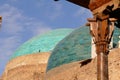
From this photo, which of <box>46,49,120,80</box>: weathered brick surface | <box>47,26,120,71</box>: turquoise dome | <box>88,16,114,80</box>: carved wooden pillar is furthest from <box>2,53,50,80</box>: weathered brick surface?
<box>88,16,114,80</box>: carved wooden pillar

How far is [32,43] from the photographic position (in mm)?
44688

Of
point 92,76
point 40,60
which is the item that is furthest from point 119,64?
point 40,60

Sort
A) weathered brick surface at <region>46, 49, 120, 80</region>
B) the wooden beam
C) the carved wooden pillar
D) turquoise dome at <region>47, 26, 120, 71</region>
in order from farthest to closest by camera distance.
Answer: turquoise dome at <region>47, 26, 120, 71</region> < weathered brick surface at <region>46, 49, 120, 80</region> < the wooden beam < the carved wooden pillar

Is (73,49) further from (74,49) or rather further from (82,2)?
(82,2)

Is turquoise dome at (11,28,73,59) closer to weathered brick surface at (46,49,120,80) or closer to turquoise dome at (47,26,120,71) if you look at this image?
turquoise dome at (47,26,120,71)

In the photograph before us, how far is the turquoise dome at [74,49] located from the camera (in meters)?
28.0

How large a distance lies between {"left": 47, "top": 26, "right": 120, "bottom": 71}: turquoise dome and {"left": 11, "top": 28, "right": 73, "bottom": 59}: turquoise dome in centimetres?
1263

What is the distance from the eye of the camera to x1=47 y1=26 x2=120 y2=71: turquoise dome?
91.9 feet

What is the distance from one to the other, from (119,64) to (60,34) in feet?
77.3

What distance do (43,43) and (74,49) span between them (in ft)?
51.4

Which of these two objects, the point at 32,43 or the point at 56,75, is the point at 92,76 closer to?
the point at 56,75

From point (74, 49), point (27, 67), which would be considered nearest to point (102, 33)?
point (74, 49)

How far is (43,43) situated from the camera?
145 ft

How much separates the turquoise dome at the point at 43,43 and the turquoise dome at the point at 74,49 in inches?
497
